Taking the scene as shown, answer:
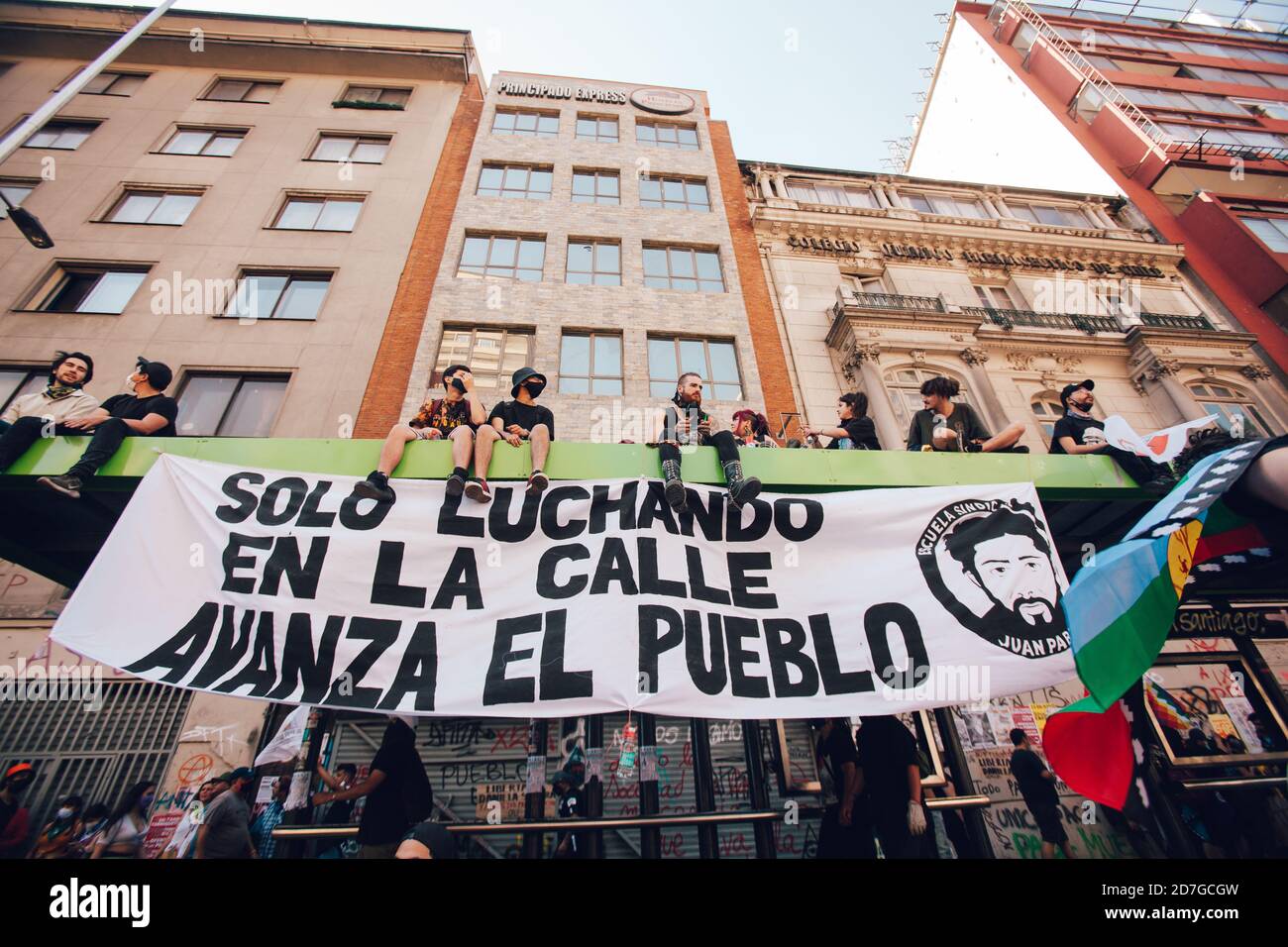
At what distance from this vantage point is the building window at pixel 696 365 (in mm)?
12531

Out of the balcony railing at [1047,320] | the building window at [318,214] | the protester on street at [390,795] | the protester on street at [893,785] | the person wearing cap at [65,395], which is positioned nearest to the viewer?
the protester on street at [893,785]

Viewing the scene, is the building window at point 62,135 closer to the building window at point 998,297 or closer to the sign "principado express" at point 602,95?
the sign "principado express" at point 602,95

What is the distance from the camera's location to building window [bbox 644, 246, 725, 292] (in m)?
14.6

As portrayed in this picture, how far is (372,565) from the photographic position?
455 cm

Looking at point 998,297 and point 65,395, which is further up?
point 998,297

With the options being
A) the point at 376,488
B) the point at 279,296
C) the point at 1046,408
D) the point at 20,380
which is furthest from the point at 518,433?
the point at 1046,408

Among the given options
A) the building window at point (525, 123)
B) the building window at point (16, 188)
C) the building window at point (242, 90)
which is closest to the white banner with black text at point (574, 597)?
the building window at point (525, 123)

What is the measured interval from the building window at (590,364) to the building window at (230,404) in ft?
20.0

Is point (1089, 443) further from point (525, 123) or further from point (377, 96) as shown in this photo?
point (377, 96)

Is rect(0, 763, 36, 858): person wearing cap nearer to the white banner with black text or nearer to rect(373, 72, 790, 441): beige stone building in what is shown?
the white banner with black text

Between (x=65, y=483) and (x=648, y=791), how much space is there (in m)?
6.22

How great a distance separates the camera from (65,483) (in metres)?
4.75
